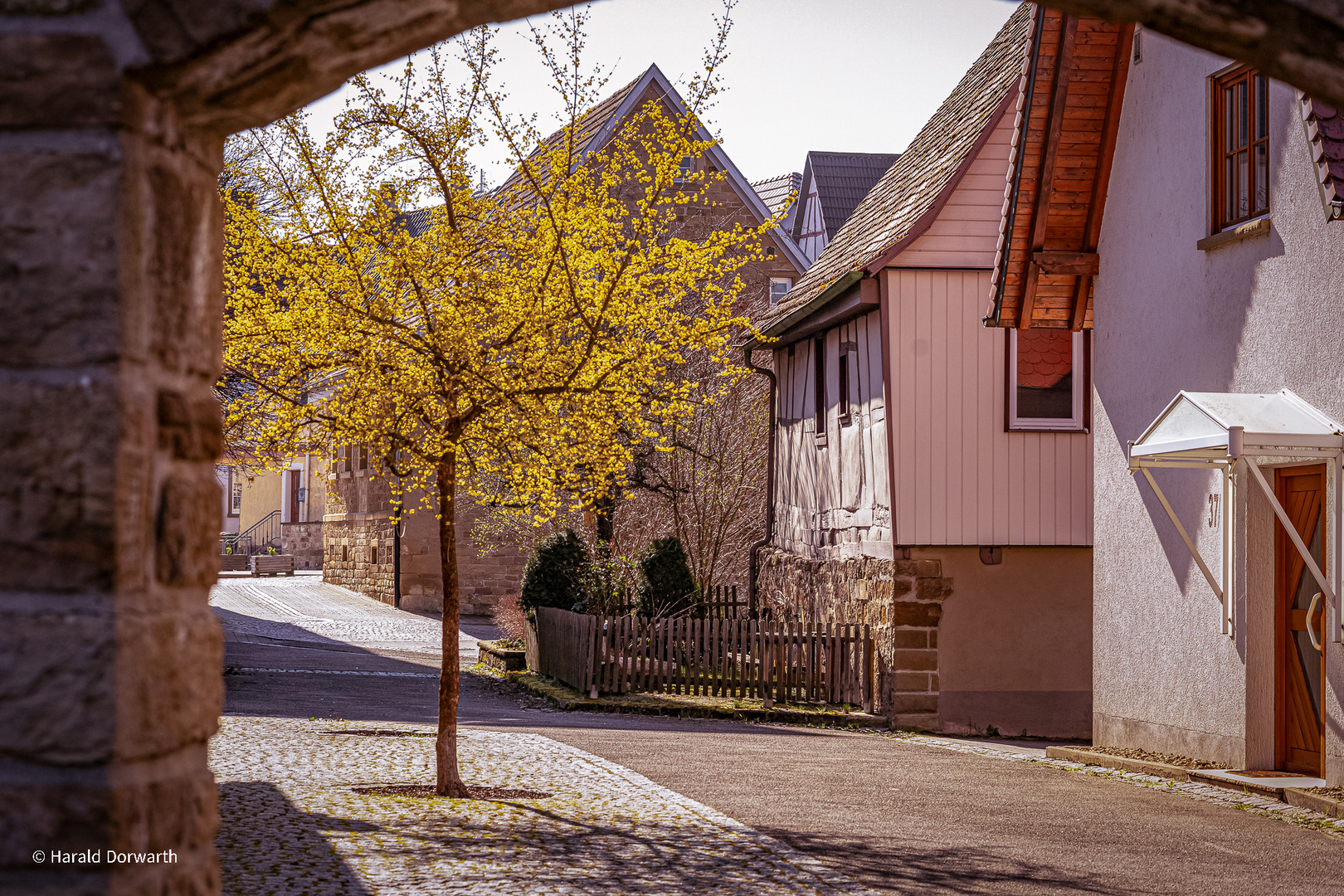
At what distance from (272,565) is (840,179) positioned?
862 inches

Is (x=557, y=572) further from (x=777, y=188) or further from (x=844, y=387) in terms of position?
(x=777, y=188)

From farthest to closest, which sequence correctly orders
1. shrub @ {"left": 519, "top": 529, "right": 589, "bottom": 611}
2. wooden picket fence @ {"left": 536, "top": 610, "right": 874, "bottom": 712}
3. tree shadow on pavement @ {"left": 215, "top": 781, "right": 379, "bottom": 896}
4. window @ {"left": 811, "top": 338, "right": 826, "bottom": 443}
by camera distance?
shrub @ {"left": 519, "top": 529, "right": 589, "bottom": 611} < window @ {"left": 811, "top": 338, "right": 826, "bottom": 443} < wooden picket fence @ {"left": 536, "top": 610, "right": 874, "bottom": 712} < tree shadow on pavement @ {"left": 215, "top": 781, "right": 379, "bottom": 896}

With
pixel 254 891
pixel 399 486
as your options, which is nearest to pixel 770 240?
pixel 399 486

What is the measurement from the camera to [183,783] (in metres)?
3.02

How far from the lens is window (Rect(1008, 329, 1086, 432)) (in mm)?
16891

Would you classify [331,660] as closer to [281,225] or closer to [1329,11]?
[281,225]

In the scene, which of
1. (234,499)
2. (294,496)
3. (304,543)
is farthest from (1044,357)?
(234,499)

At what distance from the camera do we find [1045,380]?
674 inches

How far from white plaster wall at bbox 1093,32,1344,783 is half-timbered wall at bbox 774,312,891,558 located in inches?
156

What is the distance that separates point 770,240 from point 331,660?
1438cm

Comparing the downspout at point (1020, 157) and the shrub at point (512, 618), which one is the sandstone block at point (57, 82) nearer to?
the downspout at point (1020, 157)

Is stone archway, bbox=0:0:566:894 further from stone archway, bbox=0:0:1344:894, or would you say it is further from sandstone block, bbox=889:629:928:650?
sandstone block, bbox=889:629:928:650

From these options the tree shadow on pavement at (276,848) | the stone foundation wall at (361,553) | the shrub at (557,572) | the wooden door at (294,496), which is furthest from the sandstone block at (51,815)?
the wooden door at (294,496)

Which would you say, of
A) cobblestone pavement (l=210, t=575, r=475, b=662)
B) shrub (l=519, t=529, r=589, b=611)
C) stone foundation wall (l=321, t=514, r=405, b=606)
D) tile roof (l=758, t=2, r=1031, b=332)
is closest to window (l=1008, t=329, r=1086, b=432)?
tile roof (l=758, t=2, r=1031, b=332)
